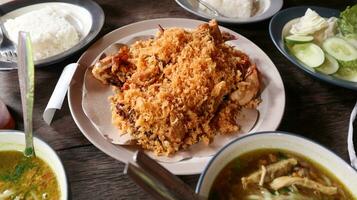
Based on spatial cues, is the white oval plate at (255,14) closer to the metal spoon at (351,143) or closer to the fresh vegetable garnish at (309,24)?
the fresh vegetable garnish at (309,24)

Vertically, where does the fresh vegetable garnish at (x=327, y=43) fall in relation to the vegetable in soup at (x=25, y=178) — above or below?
above

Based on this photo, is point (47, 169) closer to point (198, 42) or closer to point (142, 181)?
point (142, 181)

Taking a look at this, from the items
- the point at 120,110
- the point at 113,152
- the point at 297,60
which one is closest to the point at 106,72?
the point at 120,110

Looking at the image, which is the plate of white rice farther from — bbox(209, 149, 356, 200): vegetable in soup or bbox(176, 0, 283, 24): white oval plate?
bbox(209, 149, 356, 200): vegetable in soup

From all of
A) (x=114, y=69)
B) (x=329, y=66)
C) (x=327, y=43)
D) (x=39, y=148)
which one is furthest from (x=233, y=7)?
(x=39, y=148)

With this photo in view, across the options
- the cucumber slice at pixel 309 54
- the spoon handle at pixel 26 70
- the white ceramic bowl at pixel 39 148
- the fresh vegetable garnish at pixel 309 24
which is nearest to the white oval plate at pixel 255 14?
the fresh vegetable garnish at pixel 309 24

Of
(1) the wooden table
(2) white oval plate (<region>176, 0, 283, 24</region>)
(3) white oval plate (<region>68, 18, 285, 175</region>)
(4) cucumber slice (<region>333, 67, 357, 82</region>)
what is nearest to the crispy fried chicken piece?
(3) white oval plate (<region>68, 18, 285, 175</region>)
